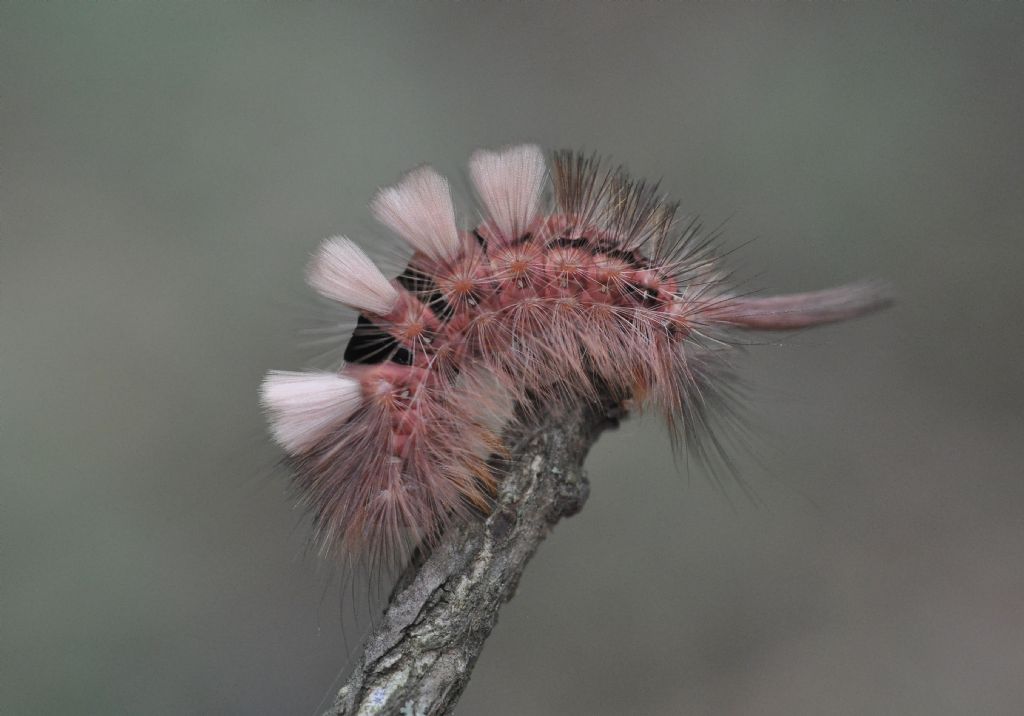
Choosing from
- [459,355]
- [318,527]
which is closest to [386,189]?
Answer: [459,355]

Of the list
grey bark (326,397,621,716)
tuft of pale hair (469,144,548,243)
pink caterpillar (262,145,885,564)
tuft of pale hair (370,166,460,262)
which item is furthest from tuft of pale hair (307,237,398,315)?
grey bark (326,397,621,716)

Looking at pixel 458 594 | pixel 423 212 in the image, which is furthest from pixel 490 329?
pixel 458 594

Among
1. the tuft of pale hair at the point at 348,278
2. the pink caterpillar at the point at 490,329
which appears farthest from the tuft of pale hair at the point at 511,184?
the tuft of pale hair at the point at 348,278

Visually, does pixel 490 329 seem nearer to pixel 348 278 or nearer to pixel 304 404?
pixel 348 278

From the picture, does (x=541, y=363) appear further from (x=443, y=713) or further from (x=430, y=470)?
(x=443, y=713)

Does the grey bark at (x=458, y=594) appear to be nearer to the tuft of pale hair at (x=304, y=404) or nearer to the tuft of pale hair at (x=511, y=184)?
the tuft of pale hair at (x=304, y=404)

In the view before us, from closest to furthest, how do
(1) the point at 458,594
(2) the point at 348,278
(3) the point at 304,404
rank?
(1) the point at 458,594 → (3) the point at 304,404 → (2) the point at 348,278

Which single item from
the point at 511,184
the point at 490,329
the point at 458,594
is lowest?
the point at 458,594
